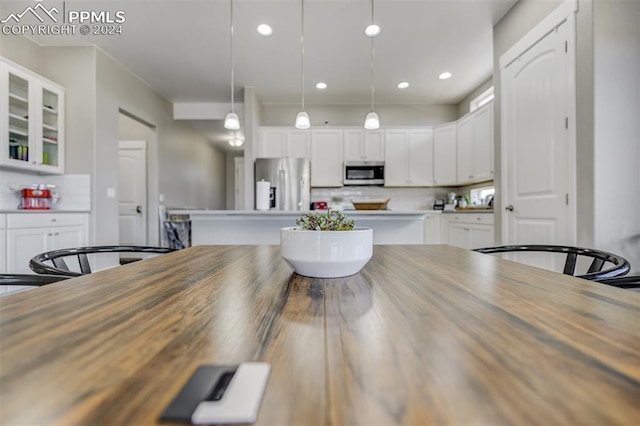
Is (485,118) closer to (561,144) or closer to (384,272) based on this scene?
(561,144)

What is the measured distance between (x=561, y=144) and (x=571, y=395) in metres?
2.52

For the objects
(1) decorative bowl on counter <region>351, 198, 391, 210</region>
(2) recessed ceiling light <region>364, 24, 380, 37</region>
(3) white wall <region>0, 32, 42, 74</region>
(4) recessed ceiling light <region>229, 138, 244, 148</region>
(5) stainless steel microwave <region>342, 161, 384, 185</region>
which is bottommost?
(1) decorative bowl on counter <region>351, 198, 391, 210</region>

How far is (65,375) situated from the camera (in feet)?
0.98

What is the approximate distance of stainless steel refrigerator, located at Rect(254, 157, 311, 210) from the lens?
458cm

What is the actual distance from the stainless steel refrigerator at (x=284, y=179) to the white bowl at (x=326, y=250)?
12.5 ft

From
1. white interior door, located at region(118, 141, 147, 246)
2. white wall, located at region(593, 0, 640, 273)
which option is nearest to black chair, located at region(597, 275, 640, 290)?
white wall, located at region(593, 0, 640, 273)

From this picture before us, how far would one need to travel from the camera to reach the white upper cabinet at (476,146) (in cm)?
390

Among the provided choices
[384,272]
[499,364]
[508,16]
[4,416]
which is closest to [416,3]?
[508,16]

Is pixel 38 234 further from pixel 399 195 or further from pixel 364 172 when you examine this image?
pixel 399 195

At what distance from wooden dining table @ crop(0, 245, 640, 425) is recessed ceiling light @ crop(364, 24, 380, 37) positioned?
9.64 ft

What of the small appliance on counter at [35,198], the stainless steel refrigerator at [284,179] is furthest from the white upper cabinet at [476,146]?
the small appliance on counter at [35,198]

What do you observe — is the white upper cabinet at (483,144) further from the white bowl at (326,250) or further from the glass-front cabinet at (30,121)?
the glass-front cabinet at (30,121)

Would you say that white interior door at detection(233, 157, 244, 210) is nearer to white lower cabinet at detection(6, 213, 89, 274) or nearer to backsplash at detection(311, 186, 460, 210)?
backsplash at detection(311, 186, 460, 210)

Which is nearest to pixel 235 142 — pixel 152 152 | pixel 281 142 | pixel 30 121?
pixel 281 142
